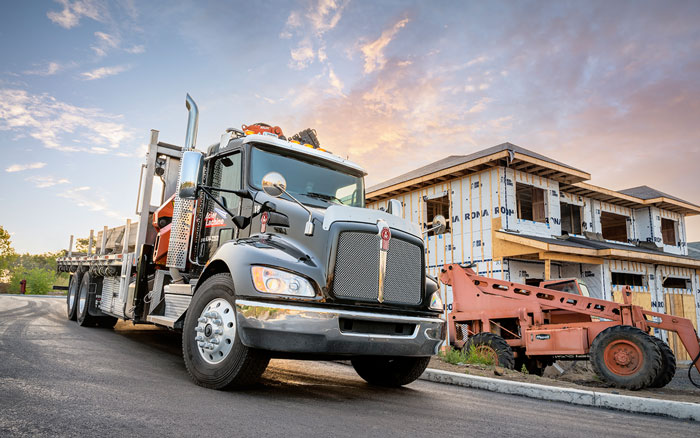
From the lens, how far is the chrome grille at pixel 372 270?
4.29 meters

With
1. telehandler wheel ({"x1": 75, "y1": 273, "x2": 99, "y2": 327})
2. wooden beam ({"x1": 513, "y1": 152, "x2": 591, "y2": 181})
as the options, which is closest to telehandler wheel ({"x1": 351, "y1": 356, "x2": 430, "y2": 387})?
telehandler wheel ({"x1": 75, "y1": 273, "x2": 99, "y2": 327})

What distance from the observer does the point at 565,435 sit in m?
3.67

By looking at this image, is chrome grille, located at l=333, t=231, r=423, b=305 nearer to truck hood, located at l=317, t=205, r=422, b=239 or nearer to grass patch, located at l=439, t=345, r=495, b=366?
truck hood, located at l=317, t=205, r=422, b=239

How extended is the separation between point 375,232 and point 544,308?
6.88 m

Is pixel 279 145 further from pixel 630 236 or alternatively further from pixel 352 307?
pixel 630 236

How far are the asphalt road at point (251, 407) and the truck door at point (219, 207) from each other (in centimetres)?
156

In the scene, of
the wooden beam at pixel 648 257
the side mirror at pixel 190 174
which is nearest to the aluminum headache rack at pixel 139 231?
the side mirror at pixel 190 174

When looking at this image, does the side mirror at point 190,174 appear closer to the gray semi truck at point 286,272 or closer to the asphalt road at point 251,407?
the gray semi truck at point 286,272

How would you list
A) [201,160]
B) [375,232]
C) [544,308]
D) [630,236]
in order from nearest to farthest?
[375,232] < [201,160] < [544,308] < [630,236]

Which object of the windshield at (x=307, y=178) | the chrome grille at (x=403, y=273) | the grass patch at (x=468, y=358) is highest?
the windshield at (x=307, y=178)

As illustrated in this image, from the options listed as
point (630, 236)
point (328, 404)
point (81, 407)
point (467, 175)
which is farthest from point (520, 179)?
point (81, 407)

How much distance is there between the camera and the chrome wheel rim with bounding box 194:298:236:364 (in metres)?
4.30

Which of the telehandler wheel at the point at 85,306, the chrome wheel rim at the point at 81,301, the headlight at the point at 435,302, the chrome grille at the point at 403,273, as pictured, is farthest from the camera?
the chrome wheel rim at the point at 81,301

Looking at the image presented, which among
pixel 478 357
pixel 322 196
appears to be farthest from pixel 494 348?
pixel 322 196
